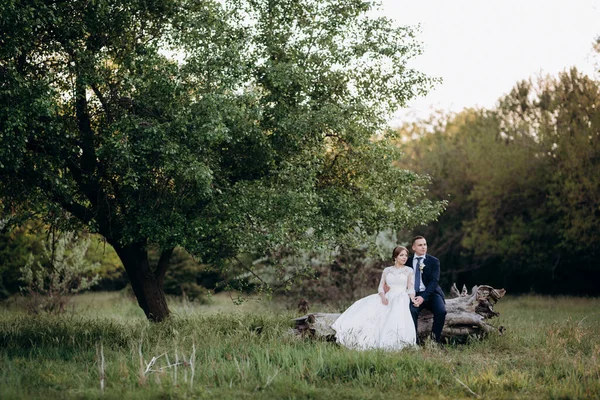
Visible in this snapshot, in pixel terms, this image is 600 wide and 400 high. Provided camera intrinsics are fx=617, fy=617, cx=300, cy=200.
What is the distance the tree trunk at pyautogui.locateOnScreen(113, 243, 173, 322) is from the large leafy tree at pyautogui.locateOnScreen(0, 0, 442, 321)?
31 mm

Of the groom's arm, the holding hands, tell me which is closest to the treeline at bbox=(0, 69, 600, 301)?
the groom's arm

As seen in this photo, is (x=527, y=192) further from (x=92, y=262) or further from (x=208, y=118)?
(x=208, y=118)

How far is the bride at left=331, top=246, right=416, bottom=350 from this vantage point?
1095 centimetres

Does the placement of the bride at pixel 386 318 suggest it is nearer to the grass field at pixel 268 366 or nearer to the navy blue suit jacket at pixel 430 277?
the navy blue suit jacket at pixel 430 277

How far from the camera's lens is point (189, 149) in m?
10.5

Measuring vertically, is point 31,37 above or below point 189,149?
above

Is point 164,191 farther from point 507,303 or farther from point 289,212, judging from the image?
point 507,303

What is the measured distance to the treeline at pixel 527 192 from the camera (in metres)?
24.0

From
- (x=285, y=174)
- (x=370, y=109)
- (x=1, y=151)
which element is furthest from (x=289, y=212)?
(x=1, y=151)

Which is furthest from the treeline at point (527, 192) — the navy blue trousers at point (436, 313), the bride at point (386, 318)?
the bride at point (386, 318)

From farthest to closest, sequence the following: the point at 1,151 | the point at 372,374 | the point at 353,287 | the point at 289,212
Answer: the point at 353,287 → the point at 289,212 → the point at 1,151 → the point at 372,374

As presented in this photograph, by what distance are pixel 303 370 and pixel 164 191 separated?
4.68 meters

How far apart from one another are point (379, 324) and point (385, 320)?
0.15 metres

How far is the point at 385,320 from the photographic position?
36.4 feet
